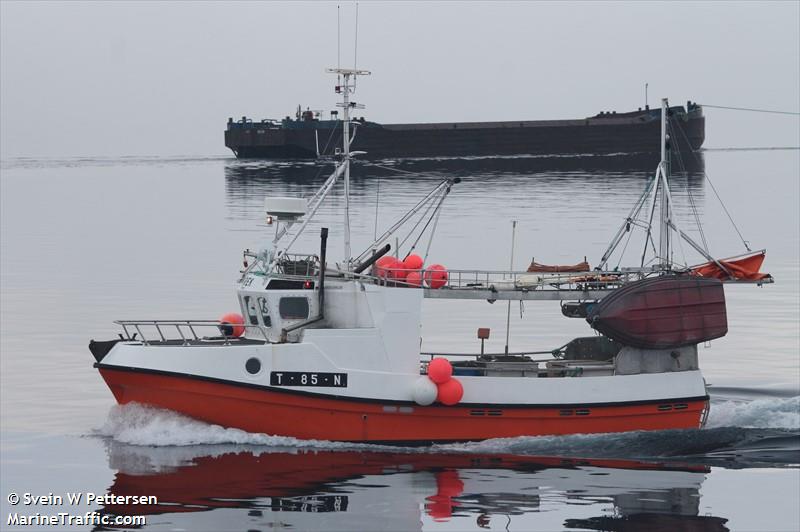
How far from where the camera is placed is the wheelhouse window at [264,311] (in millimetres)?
26375

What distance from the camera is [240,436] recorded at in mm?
25688

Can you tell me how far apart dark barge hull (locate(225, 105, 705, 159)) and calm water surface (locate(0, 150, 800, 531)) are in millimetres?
76016

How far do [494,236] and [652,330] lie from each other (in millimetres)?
37642

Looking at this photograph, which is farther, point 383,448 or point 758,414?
point 758,414

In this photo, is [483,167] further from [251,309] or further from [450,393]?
[450,393]

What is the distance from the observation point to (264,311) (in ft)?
86.8

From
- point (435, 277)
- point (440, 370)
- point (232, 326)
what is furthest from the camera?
point (232, 326)

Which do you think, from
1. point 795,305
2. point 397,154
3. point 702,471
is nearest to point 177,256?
point 795,305

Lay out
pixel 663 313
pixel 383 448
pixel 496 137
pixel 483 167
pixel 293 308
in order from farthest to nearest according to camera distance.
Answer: pixel 496 137, pixel 483 167, pixel 663 313, pixel 293 308, pixel 383 448

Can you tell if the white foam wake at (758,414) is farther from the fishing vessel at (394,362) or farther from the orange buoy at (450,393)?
the orange buoy at (450,393)

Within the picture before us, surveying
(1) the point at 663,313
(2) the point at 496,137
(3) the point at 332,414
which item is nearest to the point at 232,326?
(3) the point at 332,414

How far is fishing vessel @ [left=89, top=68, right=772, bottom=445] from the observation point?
25516 millimetres

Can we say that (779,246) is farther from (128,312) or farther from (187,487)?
(187,487)

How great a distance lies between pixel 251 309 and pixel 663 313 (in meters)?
9.24
